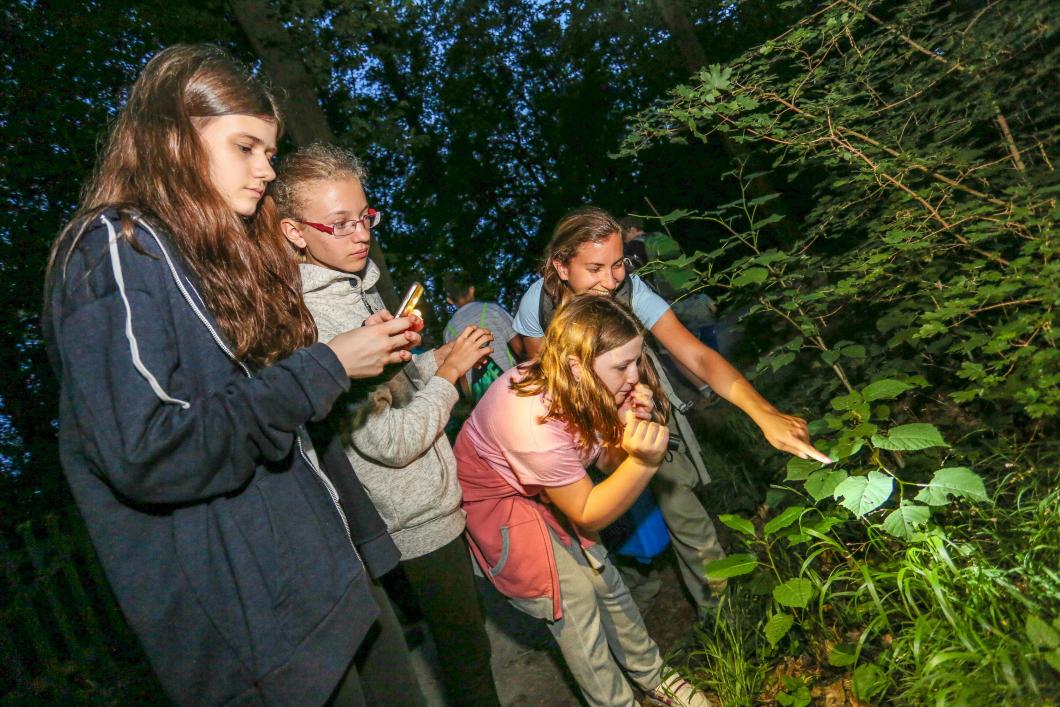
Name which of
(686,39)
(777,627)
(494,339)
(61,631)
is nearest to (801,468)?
(777,627)

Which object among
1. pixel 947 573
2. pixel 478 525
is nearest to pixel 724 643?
pixel 947 573

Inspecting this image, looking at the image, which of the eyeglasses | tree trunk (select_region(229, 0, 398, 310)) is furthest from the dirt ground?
tree trunk (select_region(229, 0, 398, 310))

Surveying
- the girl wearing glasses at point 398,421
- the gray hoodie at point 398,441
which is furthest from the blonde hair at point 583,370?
the gray hoodie at point 398,441

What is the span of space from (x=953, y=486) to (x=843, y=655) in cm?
69

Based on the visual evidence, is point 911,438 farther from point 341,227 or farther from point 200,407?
point 200,407

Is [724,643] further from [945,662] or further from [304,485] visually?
[304,485]

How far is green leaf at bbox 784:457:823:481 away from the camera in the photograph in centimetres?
235

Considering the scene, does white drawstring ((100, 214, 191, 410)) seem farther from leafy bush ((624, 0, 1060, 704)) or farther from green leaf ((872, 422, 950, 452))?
green leaf ((872, 422, 950, 452))

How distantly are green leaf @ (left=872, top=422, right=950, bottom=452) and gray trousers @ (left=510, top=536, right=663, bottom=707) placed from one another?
1.12m

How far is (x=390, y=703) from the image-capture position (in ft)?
5.85

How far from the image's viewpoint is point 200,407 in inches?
48.6

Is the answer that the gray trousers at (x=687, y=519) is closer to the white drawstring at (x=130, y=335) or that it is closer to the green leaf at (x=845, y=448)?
the green leaf at (x=845, y=448)

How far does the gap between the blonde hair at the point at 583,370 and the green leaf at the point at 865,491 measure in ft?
2.54

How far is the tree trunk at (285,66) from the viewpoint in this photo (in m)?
6.18
